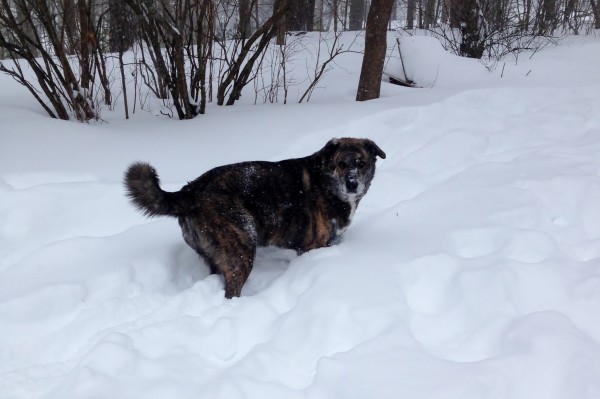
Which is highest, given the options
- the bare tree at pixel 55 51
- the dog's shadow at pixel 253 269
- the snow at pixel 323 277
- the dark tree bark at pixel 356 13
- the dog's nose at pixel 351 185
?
the dark tree bark at pixel 356 13

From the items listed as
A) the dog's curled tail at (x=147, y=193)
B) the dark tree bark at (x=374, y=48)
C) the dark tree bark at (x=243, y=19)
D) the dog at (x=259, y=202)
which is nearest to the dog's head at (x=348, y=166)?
the dog at (x=259, y=202)

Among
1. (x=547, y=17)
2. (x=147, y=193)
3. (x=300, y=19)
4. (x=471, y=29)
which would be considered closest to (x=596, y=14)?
(x=547, y=17)

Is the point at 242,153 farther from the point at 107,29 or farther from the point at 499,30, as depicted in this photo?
the point at 499,30

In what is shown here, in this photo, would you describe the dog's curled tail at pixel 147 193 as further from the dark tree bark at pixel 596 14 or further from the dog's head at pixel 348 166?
the dark tree bark at pixel 596 14

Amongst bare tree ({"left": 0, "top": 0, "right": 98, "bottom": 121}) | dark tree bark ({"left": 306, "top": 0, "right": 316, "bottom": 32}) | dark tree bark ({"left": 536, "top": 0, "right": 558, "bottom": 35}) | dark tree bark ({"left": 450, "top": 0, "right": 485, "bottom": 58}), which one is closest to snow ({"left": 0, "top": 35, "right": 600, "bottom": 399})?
bare tree ({"left": 0, "top": 0, "right": 98, "bottom": 121})

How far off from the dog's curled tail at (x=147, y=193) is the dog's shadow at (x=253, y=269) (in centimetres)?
64

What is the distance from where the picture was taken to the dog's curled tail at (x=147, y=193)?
131 inches

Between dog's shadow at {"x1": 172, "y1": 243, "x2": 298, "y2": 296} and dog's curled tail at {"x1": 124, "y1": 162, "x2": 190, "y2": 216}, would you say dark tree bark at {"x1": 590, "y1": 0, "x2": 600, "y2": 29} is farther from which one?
dog's curled tail at {"x1": 124, "y1": 162, "x2": 190, "y2": 216}

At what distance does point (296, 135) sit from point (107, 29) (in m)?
4.52

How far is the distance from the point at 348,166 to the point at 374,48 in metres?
4.54

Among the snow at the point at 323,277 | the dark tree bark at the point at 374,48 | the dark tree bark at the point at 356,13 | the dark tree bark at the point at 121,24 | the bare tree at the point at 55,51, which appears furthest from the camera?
the dark tree bark at the point at 356,13

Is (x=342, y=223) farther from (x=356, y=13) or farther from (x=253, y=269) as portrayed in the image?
Answer: (x=356, y=13)

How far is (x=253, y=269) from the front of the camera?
4.05 m

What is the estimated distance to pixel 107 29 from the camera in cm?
845
